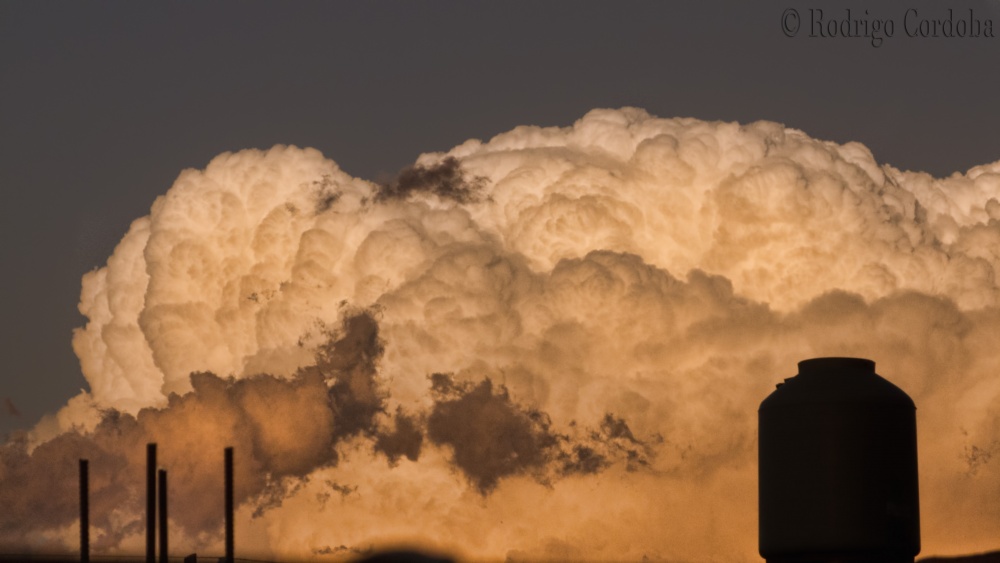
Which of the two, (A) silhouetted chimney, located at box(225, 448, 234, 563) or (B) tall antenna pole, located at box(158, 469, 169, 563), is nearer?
(A) silhouetted chimney, located at box(225, 448, 234, 563)

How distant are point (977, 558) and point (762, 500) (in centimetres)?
9069

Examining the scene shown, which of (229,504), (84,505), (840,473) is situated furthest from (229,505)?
(840,473)

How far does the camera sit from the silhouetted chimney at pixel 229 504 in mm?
75438

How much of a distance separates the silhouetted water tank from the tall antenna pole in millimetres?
25295

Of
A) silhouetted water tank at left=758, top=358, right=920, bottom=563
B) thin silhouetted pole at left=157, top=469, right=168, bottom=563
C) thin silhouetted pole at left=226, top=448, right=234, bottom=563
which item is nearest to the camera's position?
silhouetted water tank at left=758, top=358, right=920, bottom=563

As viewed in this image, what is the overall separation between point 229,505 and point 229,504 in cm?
14

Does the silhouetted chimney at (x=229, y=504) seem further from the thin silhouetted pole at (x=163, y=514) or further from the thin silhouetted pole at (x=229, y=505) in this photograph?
the thin silhouetted pole at (x=163, y=514)

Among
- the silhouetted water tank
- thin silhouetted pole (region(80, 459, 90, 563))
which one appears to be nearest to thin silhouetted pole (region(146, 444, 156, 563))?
thin silhouetted pole (region(80, 459, 90, 563))

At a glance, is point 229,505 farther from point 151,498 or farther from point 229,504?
point 151,498

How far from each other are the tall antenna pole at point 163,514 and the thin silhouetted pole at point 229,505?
2.83 m

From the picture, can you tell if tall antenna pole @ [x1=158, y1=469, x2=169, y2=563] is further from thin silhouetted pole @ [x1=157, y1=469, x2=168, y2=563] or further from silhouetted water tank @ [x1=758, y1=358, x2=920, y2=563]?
silhouetted water tank @ [x1=758, y1=358, x2=920, y2=563]

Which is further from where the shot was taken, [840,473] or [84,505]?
[84,505]

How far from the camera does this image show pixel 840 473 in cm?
6538

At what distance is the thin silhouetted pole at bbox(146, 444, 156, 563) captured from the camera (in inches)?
2970
